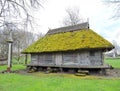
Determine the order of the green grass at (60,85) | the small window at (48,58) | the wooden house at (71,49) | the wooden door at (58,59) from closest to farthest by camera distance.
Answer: the green grass at (60,85) < the wooden house at (71,49) < the wooden door at (58,59) < the small window at (48,58)

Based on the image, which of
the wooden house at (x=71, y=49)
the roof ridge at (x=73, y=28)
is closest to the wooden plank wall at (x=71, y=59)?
the wooden house at (x=71, y=49)

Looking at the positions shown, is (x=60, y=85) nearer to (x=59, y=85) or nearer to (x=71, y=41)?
(x=59, y=85)

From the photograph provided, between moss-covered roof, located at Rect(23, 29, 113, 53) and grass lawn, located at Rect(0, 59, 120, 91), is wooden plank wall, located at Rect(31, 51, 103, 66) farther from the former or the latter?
grass lawn, located at Rect(0, 59, 120, 91)

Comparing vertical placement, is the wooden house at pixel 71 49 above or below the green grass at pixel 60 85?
above

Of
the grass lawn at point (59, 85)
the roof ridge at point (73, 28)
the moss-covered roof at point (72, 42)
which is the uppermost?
the roof ridge at point (73, 28)

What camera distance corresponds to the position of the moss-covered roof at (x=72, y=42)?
19.8m

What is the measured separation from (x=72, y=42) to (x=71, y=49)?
63.0 inches

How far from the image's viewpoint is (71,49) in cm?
2069

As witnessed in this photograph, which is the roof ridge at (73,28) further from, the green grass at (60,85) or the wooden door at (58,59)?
the green grass at (60,85)

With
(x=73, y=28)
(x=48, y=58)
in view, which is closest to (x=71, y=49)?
(x=48, y=58)

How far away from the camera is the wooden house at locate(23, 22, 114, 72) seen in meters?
19.9

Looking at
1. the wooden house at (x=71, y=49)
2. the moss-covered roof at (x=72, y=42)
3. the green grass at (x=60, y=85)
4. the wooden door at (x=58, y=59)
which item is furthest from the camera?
the wooden door at (x=58, y=59)

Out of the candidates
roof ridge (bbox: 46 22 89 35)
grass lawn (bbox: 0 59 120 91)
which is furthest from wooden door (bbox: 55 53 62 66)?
grass lawn (bbox: 0 59 120 91)

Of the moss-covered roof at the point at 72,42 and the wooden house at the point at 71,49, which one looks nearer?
the moss-covered roof at the point at 72,42
